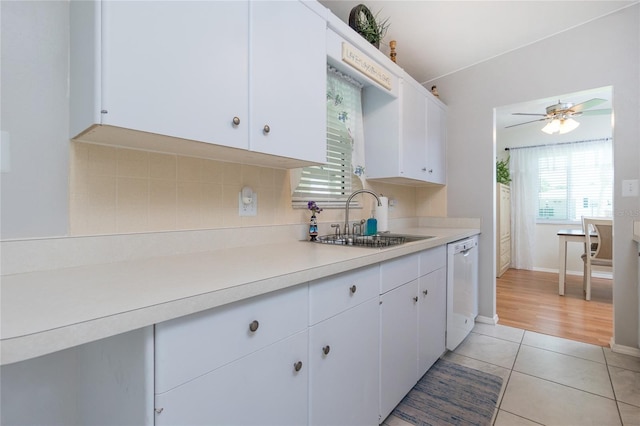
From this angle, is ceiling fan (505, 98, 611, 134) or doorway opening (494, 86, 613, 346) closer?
ceiling fan (505, 98, 611, 134)

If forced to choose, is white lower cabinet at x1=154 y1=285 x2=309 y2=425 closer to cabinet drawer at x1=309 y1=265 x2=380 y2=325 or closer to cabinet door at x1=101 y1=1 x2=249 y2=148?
cabinet drawer at x1=309 y1=265 x2=380 y2=325

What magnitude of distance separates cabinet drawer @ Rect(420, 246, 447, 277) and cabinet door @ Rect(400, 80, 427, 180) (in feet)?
2.07

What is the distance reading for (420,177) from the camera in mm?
2438

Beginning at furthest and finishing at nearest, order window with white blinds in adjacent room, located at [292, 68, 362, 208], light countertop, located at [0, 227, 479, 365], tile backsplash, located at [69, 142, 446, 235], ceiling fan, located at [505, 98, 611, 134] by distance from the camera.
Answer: ceiling fan, located at [505, 98, 611, 134] → window with white blinds in adjacent room, located at [292, 68, 362, 208] → tile backsplash, located at [69, 142, 446, 235] → light countertop, located at [0, 227, 479, 365]

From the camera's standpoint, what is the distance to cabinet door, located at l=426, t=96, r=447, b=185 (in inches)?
102

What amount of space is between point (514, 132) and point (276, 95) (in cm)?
533

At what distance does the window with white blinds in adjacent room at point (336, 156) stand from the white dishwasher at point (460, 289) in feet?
2.85

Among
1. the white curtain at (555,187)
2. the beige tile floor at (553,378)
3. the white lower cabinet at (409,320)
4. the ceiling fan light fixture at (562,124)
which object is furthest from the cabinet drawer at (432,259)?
the white curtain at (555,187)

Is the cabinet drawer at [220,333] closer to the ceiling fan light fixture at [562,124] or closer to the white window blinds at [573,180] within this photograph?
the ceiling fan light fixture at [562,124]

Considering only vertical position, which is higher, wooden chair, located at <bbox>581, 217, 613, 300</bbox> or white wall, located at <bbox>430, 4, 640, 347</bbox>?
white wall, located at <bbox>430, 4, 640, 347</bbox>

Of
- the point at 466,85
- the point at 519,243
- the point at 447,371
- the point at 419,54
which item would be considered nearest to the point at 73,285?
the point at 447,371

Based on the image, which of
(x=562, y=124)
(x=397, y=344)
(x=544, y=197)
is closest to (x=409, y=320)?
(x=397, y=344)

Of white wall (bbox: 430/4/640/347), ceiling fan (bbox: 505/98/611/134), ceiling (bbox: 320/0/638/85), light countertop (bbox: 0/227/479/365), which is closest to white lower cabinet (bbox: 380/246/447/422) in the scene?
light countertop (bbox: 0/227/479/365)

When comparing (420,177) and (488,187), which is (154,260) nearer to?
(420,177)
